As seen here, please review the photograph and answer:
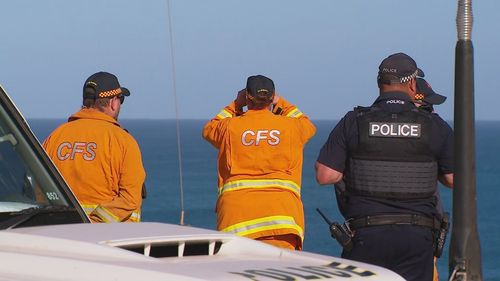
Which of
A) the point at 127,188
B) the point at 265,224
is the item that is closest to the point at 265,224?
the point at 265,224

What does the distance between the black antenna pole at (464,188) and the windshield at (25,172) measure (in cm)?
170

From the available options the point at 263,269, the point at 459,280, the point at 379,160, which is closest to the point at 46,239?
the point at 263,269

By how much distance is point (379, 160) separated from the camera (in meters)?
7.42

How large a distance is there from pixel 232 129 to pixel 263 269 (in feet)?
13.7

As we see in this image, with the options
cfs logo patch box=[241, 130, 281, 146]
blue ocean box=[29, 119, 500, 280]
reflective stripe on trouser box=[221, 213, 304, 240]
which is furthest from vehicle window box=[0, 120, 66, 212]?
blue ocean box=[29, 119, 500, 280]

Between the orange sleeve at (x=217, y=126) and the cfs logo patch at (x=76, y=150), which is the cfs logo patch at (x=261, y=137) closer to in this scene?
the orange sleeve at (x=217, y=126)

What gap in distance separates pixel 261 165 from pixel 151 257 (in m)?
4.16

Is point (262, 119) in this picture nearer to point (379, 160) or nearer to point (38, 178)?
point (379, 160)

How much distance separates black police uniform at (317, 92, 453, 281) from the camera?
24.4 ft

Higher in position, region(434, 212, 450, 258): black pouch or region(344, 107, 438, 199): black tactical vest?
region(344, 107, 438, 199): black tactical vest

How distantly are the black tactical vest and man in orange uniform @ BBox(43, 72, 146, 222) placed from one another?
1.48 m

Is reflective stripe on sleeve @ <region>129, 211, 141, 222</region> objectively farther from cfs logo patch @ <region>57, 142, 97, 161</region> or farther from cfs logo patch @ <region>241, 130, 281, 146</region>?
cfs logo patch @ <region>241, 130, 281, 146</region>

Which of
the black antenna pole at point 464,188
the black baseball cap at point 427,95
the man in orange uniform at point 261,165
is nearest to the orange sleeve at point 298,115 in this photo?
the man in orange uniform at point 261,165

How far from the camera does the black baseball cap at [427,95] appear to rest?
831 centimetres
